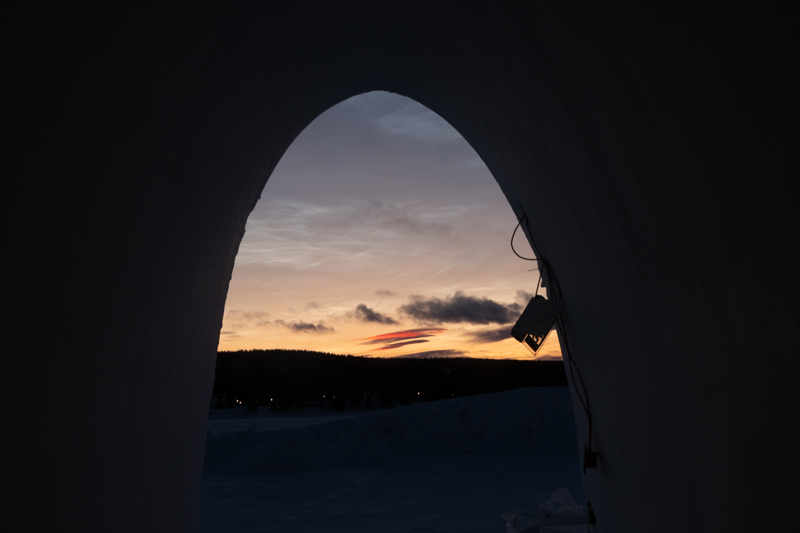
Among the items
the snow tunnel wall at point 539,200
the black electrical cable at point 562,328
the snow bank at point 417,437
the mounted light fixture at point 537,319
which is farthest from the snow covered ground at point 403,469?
the snow tunnel wall at point 539,200

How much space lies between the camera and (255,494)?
13734 mm

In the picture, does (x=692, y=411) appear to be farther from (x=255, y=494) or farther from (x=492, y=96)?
(x=255, y=494)

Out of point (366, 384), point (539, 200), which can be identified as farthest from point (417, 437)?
point (366, 384)

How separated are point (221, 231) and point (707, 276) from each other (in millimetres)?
2746

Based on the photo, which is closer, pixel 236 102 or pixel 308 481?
pixel 236 102

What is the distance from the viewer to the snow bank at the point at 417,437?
1838cm

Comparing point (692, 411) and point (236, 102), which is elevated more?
point (236, 102)

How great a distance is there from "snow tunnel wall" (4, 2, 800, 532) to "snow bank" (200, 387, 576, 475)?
15.6m

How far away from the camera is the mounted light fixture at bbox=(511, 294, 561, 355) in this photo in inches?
146

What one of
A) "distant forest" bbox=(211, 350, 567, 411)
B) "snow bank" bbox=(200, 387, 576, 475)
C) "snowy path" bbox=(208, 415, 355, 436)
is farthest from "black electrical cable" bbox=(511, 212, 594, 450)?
"distant forest" bbox=(211, 350, 567, 411)

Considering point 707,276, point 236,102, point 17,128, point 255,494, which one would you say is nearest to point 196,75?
point 236,102

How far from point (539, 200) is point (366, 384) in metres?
58.3

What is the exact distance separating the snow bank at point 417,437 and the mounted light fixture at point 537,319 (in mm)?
15466

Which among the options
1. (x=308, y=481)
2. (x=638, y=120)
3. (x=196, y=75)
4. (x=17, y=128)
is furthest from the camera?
(x=308, y=481)
